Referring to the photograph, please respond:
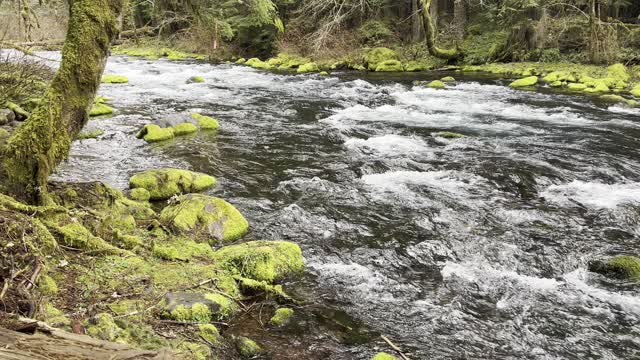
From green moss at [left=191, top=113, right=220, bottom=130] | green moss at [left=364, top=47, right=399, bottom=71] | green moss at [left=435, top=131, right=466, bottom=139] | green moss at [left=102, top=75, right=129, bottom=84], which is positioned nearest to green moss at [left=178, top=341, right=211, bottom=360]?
green moss at [left=435, top=131, right=466, bottom=139]

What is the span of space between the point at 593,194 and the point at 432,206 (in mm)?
2514

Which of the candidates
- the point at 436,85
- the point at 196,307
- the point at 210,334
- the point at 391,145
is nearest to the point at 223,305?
the point at 196,307

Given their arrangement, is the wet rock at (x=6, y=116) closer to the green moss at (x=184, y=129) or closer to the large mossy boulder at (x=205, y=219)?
the green moss at (x=184, y=129)

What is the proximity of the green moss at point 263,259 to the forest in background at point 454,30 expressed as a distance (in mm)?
7538

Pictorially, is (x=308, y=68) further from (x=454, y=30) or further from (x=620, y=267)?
(x=620, y=267)

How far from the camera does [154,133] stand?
11125 mm

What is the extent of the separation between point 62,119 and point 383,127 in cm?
851

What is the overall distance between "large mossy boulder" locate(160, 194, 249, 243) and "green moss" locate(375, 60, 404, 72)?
1792 centimetres

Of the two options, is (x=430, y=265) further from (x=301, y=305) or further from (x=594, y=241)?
(x=594, y=241)

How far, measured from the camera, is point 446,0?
96.1 feet

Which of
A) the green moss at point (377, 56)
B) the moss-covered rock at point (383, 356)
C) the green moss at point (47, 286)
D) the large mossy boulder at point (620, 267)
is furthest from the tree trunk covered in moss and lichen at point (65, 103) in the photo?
the green moss at point (377, 56)

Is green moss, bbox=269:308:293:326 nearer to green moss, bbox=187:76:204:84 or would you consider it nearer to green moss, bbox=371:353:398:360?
green moss, bbox=371:353:398:360

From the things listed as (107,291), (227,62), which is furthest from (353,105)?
(227,62)

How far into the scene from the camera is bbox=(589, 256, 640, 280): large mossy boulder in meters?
5.54
